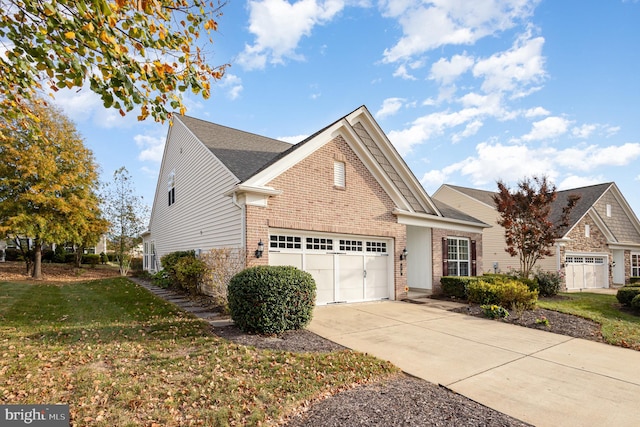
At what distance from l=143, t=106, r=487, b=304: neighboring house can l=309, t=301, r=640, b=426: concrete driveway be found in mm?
2466

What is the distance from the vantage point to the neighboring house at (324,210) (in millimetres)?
9914

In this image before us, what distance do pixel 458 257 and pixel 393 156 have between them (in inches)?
228

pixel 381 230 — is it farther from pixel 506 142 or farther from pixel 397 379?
pixel 397 379

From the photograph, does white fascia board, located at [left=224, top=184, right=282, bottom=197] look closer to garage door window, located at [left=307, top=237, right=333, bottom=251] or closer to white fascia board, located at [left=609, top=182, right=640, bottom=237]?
garage door window, located at [left=307, top=237, right=333, bottom=251]

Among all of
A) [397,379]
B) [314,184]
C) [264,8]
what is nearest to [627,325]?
[397,379]

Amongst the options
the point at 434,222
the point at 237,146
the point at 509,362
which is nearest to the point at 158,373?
the point at 509,362

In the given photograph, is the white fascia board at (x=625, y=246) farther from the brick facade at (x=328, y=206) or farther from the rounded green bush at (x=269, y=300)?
the rounded green bush at (x=269, y=300)

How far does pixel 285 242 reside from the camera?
10.3 m

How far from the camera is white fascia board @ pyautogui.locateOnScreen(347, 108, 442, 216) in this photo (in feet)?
42.2

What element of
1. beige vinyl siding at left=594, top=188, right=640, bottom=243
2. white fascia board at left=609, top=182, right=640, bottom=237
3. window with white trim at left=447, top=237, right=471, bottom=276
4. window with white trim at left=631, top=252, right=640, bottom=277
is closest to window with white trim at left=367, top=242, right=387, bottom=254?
window with white trim at left=447, top=237, right=471, bottom=276

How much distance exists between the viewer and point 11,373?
4.65m

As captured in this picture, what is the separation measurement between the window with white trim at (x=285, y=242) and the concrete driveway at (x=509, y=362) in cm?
214

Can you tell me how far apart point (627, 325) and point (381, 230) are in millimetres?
7406

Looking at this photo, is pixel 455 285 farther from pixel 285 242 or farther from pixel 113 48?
pixel 113 48
